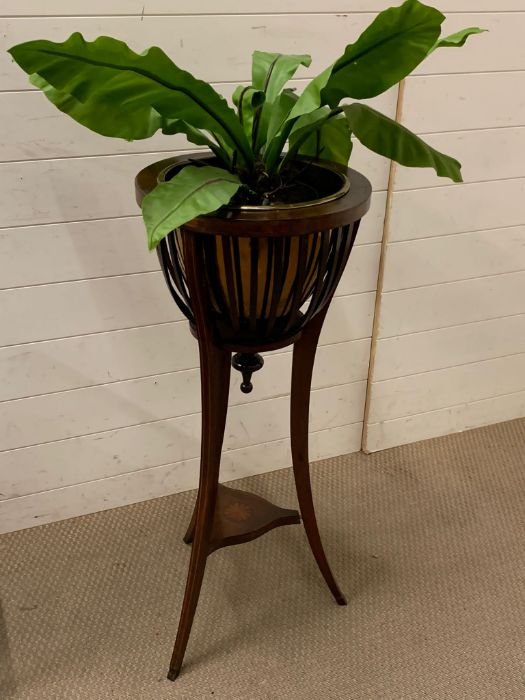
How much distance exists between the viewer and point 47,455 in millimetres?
1624

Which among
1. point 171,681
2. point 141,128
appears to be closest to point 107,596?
point 171,681

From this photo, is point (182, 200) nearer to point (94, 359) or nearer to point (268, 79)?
point (268, 79)

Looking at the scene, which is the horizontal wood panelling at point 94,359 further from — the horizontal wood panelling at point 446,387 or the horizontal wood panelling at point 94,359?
the horizontal wood panelling at point 446,387

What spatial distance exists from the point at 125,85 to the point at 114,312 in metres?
0.68

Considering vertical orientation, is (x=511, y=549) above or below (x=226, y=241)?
below

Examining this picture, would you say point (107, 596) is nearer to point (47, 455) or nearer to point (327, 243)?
point (47, 455)

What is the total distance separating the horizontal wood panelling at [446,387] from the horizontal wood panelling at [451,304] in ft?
0.49

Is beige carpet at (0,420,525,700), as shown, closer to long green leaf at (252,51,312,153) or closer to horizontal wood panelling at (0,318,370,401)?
horizontal wood panelling at (0,318,370,401)

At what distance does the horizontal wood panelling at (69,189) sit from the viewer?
52.7 inches

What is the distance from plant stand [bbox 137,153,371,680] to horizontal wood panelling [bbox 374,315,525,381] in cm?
57

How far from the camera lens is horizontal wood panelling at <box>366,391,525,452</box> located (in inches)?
76.6

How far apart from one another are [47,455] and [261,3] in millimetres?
1065

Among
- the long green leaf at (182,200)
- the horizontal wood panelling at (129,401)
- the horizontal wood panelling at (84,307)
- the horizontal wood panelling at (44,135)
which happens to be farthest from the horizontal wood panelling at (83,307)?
the long green leaf at (182,200)

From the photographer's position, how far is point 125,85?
0.91 meters
